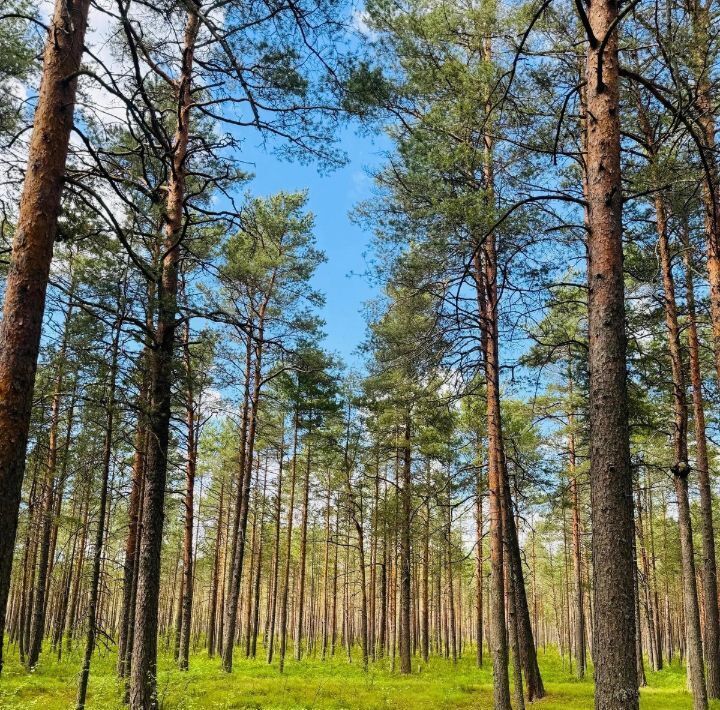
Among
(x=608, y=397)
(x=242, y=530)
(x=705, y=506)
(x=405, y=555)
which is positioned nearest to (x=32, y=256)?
(x=608, y=397)

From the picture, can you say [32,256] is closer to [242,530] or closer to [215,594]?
[242,530]

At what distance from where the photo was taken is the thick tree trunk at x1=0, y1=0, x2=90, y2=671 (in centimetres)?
378

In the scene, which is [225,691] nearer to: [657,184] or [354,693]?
[354,693]

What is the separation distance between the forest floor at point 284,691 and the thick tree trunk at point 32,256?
24.1 feet

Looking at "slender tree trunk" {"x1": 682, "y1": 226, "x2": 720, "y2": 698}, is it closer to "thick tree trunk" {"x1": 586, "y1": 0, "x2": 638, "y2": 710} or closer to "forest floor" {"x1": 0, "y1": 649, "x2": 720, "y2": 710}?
"forest floor" {"x1": 0, "y1": 649, "x2": 720, "y2": 710}

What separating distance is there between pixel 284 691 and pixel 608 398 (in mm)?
12792

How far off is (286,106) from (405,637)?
718 inches

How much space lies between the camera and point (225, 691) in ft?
43.0

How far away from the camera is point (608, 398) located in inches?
172

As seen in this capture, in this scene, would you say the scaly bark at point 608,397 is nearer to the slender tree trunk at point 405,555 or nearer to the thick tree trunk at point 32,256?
the thick tree trunk at point 32,256

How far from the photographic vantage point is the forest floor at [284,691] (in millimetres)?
11180

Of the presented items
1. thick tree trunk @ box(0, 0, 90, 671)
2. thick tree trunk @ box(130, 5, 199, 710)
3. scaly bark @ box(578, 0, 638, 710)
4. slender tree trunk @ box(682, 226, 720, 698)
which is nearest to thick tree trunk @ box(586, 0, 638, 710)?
scaly bark @ box(578, 0, 638, 710)

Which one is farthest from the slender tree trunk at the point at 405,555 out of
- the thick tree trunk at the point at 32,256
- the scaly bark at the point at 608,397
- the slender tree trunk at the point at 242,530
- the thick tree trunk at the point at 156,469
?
the thick tree trunk at the point at 32,256

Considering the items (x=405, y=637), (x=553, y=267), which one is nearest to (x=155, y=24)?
(x=553, y=267)
